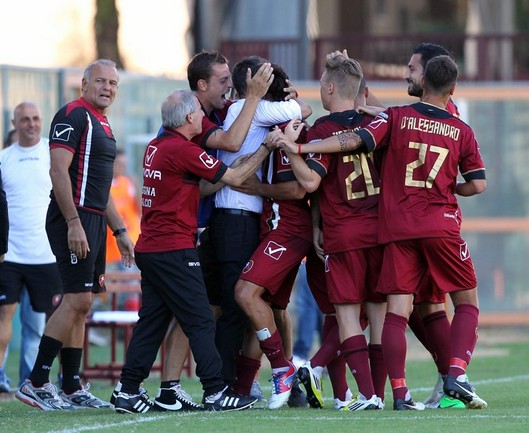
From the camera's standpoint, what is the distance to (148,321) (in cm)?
848

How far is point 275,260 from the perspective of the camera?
853cm

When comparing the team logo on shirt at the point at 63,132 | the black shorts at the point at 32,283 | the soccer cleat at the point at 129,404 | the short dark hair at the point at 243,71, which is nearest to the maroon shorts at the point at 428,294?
the short dark hair at the point at 243,71

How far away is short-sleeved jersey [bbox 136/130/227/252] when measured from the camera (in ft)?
27.1

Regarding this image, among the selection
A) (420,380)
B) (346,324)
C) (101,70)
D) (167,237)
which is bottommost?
(420,380)

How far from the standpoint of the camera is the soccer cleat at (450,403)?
27.7 feet

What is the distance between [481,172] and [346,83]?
1.03 meters

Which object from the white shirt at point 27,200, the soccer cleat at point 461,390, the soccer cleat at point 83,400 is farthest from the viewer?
the white shirt at point 27,200

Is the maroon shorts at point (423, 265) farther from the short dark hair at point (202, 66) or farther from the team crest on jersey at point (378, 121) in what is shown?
the short dark hair at point (202, 66)

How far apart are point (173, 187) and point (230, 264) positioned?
27.8 inches

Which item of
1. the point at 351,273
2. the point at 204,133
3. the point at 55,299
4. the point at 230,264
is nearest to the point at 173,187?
the point at 204,133

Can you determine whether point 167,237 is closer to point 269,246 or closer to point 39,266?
point 269,246

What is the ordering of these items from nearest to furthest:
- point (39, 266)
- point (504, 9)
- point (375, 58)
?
point (39, 266), point (375, 58), point (504, 9)

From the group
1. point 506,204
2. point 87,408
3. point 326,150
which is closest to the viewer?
point 326,150

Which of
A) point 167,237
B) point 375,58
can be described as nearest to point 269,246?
point 167,237
